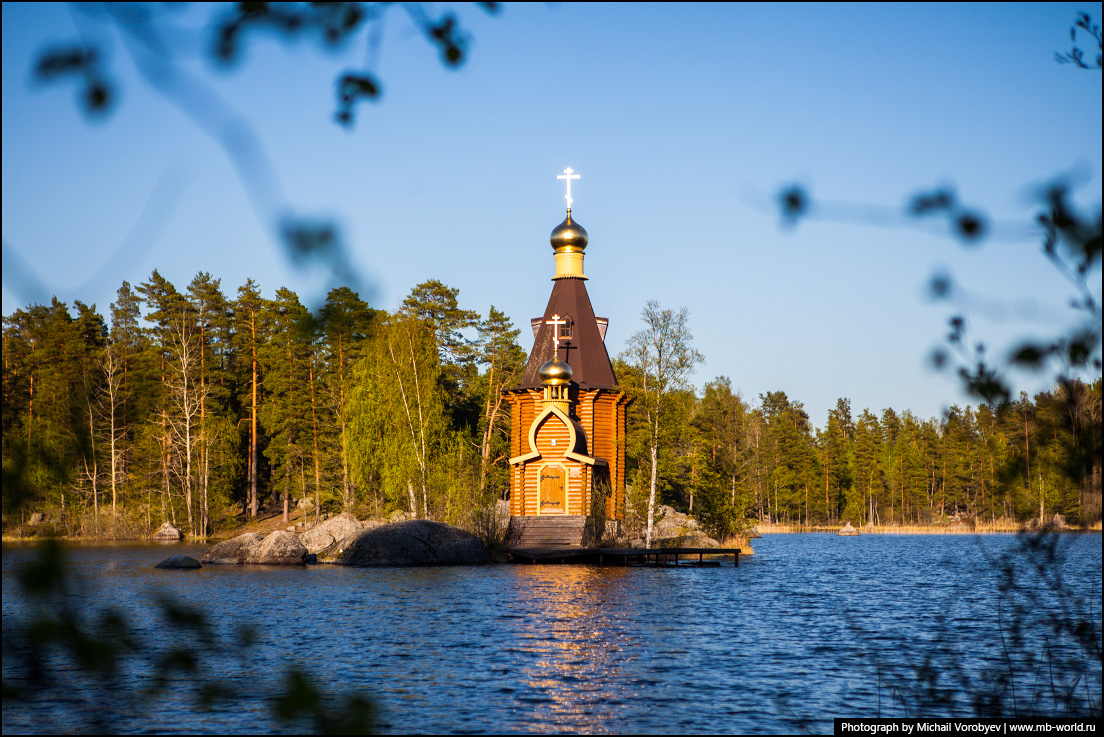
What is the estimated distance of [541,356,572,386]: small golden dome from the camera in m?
40.1

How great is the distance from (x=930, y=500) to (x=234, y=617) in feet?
283

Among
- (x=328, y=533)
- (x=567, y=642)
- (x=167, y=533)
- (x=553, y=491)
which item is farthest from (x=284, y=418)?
(x=567, y=642)

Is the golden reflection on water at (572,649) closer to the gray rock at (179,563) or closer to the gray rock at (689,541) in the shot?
the gray rock at (689,541)

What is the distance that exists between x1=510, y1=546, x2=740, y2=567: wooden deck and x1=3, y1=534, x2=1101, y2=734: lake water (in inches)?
72.5

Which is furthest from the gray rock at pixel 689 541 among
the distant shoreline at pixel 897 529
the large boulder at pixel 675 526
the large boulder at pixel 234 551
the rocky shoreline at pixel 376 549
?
the distant shoreline at pixel 897 529

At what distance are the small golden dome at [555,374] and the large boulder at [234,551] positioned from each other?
13806 millimetres

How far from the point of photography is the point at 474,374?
60.4m

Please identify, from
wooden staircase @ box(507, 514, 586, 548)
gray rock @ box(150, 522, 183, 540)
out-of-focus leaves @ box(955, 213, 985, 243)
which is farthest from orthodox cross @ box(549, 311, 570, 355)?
out-of-focus leaves @ box(955, 213, 985, 243)

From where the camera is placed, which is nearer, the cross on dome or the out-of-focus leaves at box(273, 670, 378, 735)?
the out-of-focus leaves at box(273, 670, 378, 735)

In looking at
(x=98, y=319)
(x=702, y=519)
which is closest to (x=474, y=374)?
(x=702, y=519)

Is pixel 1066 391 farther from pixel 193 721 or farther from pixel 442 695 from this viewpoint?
pixel 193 721

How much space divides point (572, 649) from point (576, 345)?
26.6 meters

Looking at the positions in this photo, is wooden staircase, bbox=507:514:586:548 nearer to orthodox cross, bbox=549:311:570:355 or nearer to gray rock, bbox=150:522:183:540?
orthodox cross, bbox=549:311:570:355

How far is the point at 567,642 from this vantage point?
18.6 meters
